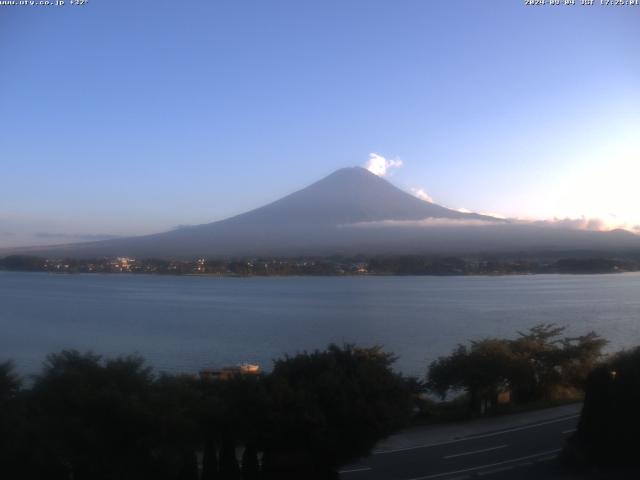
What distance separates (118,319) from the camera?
31516mm

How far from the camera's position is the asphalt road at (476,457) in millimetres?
8133

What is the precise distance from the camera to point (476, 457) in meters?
9.05

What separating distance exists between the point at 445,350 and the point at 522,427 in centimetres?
975

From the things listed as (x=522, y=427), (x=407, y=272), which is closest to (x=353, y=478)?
(x=522, y=427)

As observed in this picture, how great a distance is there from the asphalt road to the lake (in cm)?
688

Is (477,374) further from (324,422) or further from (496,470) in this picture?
(324,422)

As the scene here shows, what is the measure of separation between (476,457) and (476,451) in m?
0.43

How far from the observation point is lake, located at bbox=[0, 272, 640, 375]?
21.3 meters

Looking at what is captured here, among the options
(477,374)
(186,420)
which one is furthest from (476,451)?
(186,420)

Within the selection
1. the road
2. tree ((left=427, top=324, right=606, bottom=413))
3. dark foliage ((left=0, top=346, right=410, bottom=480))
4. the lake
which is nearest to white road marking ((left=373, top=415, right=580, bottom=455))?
the road

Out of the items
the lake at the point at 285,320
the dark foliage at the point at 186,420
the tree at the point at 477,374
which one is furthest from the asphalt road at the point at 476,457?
the lake at the point at 285,320

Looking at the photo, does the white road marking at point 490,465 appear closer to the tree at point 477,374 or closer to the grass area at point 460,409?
the grass area at point 460,409

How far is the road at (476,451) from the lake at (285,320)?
608cm

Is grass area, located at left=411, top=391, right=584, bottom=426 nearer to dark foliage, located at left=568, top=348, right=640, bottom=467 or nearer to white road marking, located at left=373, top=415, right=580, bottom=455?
white road marking, located at left=373, top=415, right=580, bottom=455
